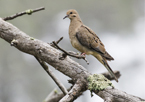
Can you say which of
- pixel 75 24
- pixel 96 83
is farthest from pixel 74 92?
pixel 75 24

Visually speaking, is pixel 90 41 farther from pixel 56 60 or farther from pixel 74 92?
pixel 74 92

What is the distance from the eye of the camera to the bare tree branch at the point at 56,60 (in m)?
2.46

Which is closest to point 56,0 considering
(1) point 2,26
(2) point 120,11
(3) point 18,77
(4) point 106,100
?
(2) point 120,11

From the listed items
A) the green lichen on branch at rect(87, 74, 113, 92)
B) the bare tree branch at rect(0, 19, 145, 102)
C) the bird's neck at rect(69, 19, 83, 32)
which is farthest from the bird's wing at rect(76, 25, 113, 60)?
the green lichen on branch at rect(87, 74, 113, 92)

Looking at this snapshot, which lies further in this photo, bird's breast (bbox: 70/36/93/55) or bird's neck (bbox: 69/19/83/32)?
bird's neck (bbox: 69/19/83/32)

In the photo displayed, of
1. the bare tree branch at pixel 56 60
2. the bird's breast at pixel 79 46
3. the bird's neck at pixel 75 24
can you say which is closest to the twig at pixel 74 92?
the bare tree branch at pixel 56 60

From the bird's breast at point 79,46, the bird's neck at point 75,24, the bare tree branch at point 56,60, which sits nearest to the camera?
the bare tree branch at point 56,60

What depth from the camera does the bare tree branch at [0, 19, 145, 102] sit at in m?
2.46

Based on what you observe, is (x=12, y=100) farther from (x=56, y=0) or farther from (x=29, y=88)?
(x=56, y=0)

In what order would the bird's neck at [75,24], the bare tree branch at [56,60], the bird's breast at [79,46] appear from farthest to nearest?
the bird's neck at [75,24] < the bird's breast at [79,46] < the bare tree branch at [56,60]

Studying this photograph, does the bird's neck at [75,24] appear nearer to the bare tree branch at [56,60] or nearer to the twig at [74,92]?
the bare tree branch at [56,60]

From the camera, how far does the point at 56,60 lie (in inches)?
110

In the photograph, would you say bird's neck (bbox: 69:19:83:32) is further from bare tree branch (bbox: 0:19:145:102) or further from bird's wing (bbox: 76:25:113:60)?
bare tree branch (bbox: 0:19:145:102)

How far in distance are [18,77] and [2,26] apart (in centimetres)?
285
